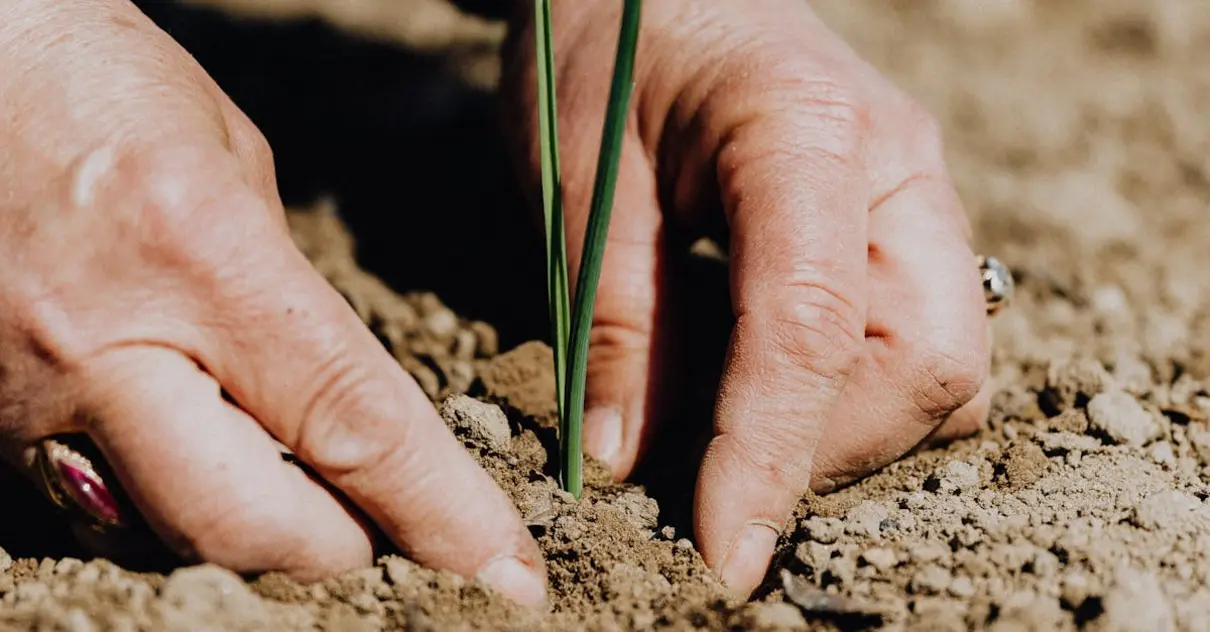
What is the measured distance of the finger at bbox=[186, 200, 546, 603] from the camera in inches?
42.0

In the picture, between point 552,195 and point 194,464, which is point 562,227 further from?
point 194,464

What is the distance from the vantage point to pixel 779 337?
1.31m

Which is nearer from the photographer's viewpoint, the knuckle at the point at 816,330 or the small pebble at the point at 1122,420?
the knuckle at the point at 816,330

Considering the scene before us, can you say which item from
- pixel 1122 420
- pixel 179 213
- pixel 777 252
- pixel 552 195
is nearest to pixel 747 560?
pixel 777 252

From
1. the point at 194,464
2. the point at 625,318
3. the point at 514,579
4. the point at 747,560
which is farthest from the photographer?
the point at 625,318

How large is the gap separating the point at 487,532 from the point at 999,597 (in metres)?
0.54

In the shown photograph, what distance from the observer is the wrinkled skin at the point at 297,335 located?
1.05m

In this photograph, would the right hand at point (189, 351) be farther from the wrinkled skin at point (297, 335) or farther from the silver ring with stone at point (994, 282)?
the silver ring with stone at point (994, 282)

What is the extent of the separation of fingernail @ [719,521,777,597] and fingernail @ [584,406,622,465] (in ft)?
0.87

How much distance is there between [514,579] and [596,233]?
389mm

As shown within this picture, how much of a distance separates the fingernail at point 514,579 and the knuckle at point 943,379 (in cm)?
59

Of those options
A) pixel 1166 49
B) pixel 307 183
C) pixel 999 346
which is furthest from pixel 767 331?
pixel 1166 49

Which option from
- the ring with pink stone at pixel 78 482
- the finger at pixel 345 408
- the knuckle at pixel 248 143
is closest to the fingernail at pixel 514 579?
the finger at pixel 345 408

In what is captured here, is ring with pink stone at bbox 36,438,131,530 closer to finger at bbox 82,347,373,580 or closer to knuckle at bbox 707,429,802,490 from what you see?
finger at bbox 82,347,373,580
